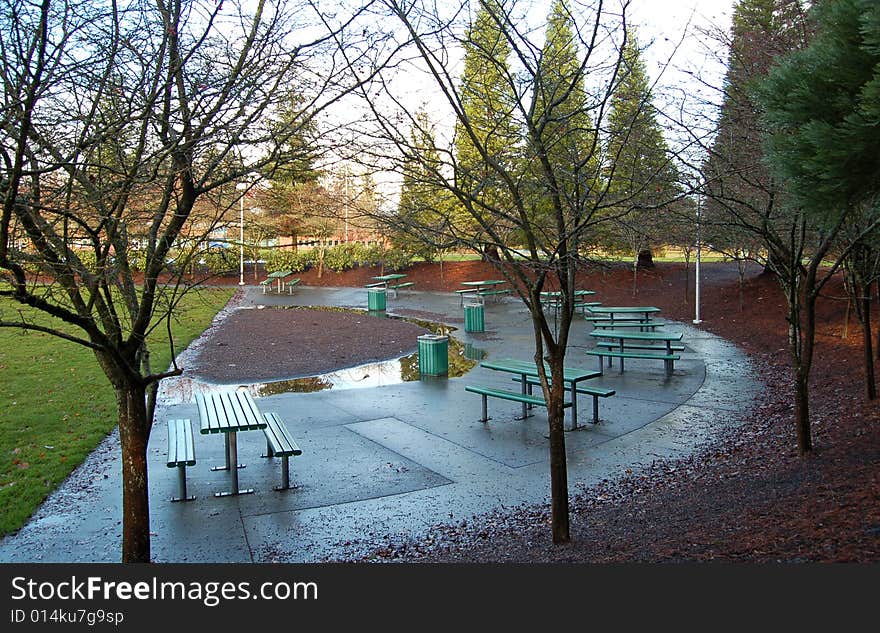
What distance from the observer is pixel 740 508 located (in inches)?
199

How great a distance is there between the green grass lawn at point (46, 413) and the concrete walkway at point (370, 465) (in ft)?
0.77

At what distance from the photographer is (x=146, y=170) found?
3.84 m

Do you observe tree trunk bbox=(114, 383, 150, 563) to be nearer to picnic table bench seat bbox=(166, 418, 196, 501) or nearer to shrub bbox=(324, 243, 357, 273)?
picnic table bench seat bbox=(166, 418, 196, 501)

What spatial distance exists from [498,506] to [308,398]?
5.23 m

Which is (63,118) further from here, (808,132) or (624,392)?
(624,392)

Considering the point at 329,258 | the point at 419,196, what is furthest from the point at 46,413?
the point at 329,258

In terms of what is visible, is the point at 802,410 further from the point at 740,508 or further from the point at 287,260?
the point at 287,260

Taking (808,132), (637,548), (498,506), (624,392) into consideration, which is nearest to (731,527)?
(637,548)

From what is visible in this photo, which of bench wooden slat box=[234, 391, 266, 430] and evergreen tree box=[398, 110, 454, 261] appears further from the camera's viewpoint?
bench wooden slat box=[234, 391, 266, 430]

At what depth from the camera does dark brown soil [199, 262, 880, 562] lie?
159 inches

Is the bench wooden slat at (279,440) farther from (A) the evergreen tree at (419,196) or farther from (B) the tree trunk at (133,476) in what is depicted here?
(A) the evergreen tree at (419,196)

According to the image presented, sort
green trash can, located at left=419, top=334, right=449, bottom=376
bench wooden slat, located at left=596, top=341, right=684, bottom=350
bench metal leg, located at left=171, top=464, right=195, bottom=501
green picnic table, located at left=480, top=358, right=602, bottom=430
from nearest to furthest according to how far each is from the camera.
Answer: bench metal leg, located at left=171, top=464, right=195, bottom=501, green picnic table, located at left=480, top=358, right=602, bottom=430, green trash can, located at left=419, top=334, right=449, bottom=376, bench wooden slat, located at left=596, top=341, right=684, bottom=350

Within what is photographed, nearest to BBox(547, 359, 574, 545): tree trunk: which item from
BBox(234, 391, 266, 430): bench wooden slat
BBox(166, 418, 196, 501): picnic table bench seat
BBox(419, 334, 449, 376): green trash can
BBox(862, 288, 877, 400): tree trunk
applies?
BBox(234, 391, 266, 430): bench wooden slat

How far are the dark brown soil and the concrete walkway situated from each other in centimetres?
37
